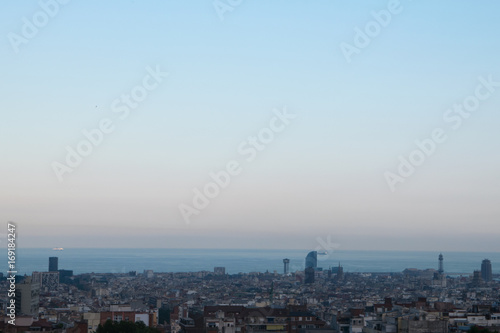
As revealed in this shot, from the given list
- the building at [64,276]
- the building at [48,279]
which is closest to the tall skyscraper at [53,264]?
the building at [64,276]

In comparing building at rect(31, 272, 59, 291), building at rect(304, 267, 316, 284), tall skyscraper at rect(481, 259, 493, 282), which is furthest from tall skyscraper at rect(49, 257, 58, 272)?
tall skyscraper at rect(481, 259, 493, 282)

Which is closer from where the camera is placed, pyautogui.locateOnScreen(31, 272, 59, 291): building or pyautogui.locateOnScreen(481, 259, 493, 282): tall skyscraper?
pyautogui.locateOnScreen(31, 272, 59, 291): building

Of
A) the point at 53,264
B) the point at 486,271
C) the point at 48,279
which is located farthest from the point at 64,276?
the point at 486,271

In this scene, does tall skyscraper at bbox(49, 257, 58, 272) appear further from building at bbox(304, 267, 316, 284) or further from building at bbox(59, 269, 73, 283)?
building at bbox(304, 267, 316, 284)

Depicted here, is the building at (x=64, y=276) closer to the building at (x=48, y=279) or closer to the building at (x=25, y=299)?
the building at (x=48, y=279)

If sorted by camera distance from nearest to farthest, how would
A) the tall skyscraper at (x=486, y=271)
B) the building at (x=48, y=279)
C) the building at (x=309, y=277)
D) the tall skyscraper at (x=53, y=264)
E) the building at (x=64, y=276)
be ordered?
the building at (x=48, y=279) → the building at (x=64, y=276) → the building at (x=309, y=277) → the tall skyscraper at (x=53, y=264) → the tall skyscraper at (x=486, y=271)

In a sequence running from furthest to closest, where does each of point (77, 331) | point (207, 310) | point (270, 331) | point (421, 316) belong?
1. point (207, 310)
2. point (270, 331)
3. point (77, 331)
4. point (421, 316)

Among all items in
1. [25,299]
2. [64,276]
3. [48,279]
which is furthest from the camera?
[64,276]

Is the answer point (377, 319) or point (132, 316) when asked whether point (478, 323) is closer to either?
point (377, 319)

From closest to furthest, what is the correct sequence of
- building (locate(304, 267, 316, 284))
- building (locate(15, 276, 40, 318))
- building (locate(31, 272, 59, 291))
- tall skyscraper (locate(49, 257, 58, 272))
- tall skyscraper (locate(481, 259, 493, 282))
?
building (locate(15, 276, 40, 318)), building (locate(31, 272, 59, 291)), building (locate(304, 267, 316, 284)), tall skyscraper (locate(49, 257, 58, 272)), tall skyscraper (locate(481, 259, 493, 282))

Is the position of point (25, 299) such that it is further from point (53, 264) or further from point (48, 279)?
point (53, 264)

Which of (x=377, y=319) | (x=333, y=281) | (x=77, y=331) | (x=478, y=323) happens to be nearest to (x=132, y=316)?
(x=77, y=331)
